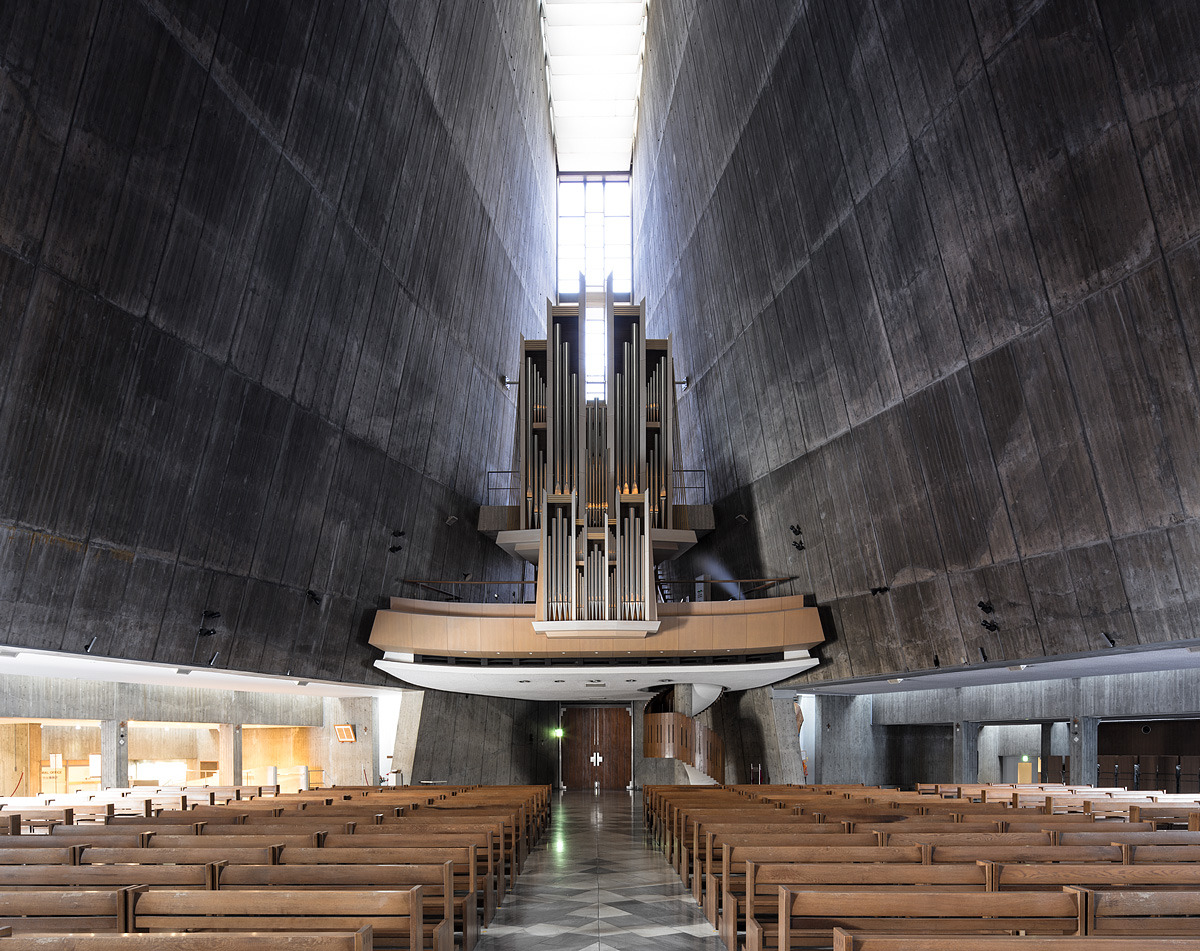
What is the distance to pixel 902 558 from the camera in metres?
13.8

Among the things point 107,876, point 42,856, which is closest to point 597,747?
point 42,856

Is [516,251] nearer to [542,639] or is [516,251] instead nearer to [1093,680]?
[542,639]

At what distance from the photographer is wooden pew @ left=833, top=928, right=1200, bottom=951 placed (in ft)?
9.22

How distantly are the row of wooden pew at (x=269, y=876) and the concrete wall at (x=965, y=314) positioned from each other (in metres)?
6.37

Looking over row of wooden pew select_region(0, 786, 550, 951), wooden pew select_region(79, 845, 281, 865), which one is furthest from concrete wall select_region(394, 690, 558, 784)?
wooden pew select_region(79, 845, 281, 865)

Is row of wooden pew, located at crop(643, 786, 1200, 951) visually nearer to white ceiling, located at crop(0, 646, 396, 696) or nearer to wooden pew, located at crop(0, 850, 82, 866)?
wooden pew, located at crop(0, 850, 82, 866)

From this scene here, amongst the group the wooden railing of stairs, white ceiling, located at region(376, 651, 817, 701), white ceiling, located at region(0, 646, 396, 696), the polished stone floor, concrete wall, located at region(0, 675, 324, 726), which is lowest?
the polished stone floor

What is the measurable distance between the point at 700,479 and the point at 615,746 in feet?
31.2

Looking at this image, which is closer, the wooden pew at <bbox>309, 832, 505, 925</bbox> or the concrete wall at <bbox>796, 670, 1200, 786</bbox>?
the wooden pew at <bbox>309, 832, 505, 925</bbox>

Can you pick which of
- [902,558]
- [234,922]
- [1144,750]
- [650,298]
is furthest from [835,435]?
[650,298]

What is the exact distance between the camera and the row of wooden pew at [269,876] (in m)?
3.74

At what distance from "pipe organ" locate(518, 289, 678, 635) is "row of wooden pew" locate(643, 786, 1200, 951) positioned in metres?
8.68

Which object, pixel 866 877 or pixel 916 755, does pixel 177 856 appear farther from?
pixel 916 755

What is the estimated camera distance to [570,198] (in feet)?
122
